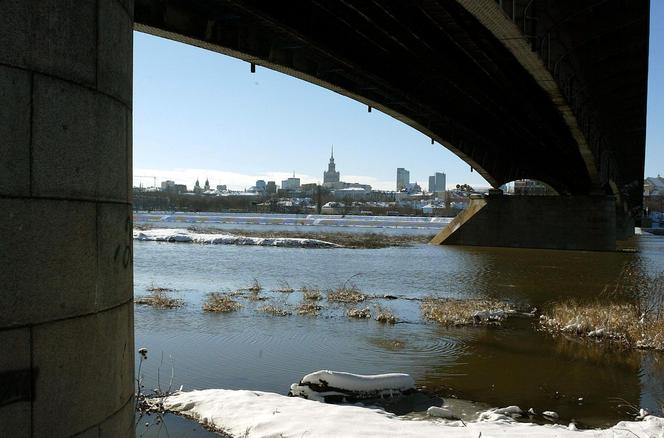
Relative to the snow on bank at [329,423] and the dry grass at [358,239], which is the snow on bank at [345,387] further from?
the dry grass at [358,239]

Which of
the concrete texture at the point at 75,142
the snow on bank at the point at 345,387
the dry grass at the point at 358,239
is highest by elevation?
the concrete texture at the point at 75,142

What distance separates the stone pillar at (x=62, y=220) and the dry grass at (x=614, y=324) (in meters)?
12.2

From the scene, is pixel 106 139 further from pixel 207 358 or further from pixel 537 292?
Answer: pixel 537 292

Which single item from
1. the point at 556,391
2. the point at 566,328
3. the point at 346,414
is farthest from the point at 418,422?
the point at 566,328

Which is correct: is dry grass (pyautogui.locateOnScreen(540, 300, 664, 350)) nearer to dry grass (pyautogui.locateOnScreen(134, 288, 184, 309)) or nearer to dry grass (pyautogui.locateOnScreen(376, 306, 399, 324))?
dry grass (pyautogui.locateOnScreen(376, 306, 399, 324))

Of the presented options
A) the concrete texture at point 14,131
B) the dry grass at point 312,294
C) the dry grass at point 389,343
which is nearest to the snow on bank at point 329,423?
the dry grass at point 389,343

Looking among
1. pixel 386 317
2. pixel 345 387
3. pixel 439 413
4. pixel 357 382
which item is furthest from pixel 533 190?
pixel 439 413

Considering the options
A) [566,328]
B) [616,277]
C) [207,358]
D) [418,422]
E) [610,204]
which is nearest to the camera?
[418,422]

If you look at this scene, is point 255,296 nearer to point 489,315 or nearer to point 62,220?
point 489,315

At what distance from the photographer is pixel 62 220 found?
3.58 meters

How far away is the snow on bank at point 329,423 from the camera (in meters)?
7.21

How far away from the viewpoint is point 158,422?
26.0 feet

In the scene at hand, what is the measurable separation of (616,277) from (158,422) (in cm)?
2578

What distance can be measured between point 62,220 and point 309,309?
45.6 feet
